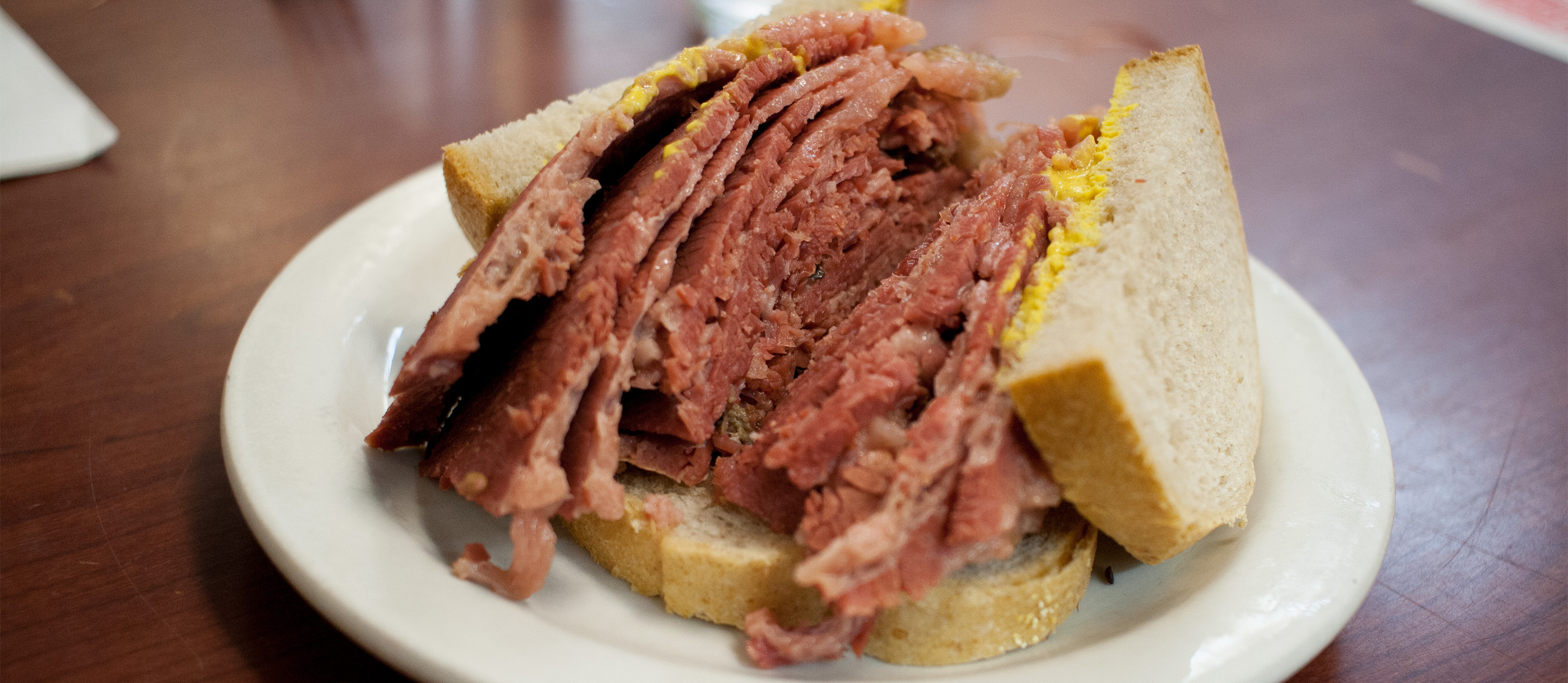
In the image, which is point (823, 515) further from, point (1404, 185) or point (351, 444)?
point (1404, 185)

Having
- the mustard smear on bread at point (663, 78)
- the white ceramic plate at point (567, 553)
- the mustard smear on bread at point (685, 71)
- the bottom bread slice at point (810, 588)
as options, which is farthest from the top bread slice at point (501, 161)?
the bottom bread slice at point (810, 588)

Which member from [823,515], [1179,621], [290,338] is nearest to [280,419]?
[290,338]

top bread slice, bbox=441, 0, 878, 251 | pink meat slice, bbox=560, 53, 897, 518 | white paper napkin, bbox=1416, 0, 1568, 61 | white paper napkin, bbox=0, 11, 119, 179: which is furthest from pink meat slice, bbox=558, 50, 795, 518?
white paper napkin, bbox=1416, 0, 1568, 61

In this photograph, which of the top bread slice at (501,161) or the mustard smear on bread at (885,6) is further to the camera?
the mustard smear on bread at (885,6)

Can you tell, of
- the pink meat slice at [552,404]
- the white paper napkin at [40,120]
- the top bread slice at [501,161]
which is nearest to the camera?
the pink meat slice at [552,404]

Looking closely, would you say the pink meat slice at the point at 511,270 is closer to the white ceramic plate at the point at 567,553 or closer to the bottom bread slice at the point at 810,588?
the white ceramic plate at the point at 567,553

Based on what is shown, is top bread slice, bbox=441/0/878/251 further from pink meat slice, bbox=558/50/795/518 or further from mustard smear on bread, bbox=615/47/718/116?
pink meat slice, bbox=558/50/795/518

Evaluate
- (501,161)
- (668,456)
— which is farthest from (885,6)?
(668,456)
